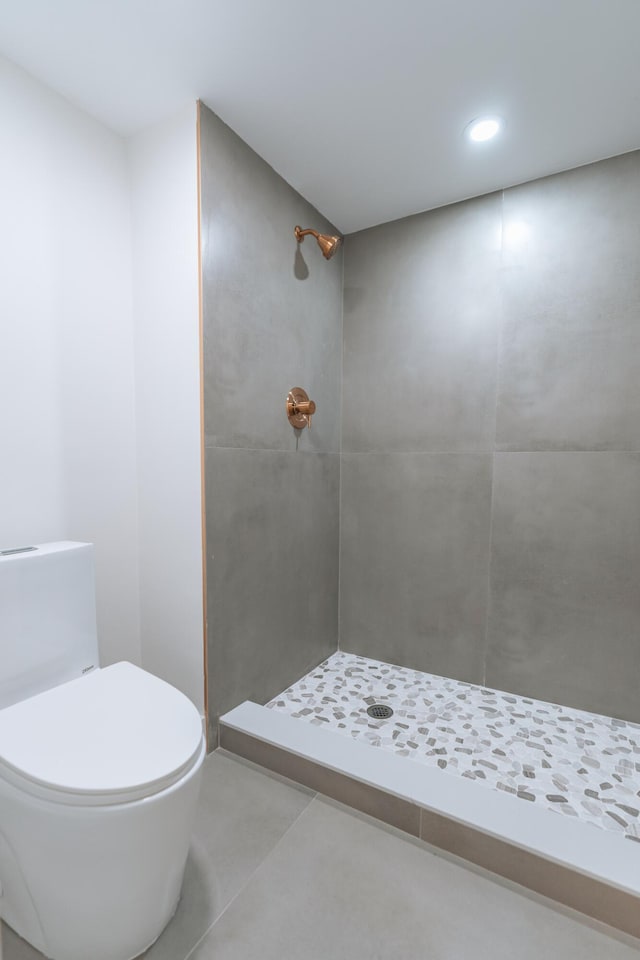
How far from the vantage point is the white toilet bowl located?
83 cm

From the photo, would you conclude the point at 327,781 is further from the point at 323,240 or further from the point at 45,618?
the point at 323,240

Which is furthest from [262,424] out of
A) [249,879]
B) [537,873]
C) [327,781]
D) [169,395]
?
[537,873]

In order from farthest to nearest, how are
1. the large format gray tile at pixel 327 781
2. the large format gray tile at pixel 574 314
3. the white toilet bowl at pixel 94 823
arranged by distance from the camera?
the large format gray tile at pixel 574 314
the large format gray tile at pixel 327 781
the white toilet bowl at pixel 94 823

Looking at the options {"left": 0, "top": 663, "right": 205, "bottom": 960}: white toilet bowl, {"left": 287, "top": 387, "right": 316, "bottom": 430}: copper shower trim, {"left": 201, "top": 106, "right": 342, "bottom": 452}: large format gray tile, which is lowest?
{"left": 0, "top": 663, "right": 205, "bottom": 960}: white toilet bowl

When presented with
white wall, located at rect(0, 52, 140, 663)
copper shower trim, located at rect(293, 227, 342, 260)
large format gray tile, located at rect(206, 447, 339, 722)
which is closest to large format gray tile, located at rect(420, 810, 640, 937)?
large format gray tile, located at rect(206, 447, 339, 722)

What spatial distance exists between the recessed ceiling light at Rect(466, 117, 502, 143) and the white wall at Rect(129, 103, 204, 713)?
0.97 m

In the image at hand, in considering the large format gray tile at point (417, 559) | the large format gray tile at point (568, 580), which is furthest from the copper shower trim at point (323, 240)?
Answer: the large format gray tile at point (568, 580)

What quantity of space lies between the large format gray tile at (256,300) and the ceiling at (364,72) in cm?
14

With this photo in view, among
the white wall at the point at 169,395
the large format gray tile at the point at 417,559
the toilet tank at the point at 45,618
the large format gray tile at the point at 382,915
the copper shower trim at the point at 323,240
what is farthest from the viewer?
the large format gray tile at the point at 417,559

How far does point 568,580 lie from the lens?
1890 millimetres

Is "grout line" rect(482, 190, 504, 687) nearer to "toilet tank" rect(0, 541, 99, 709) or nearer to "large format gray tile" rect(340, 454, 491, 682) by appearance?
"large format gray tile" rect(340, 454, 491, 682)

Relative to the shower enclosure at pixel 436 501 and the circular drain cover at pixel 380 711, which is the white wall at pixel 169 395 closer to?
the shower enclosure at pixel 436 501

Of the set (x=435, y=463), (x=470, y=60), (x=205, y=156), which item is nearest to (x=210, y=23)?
(x=205, y=156)

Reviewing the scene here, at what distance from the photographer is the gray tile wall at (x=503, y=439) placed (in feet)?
5.87
